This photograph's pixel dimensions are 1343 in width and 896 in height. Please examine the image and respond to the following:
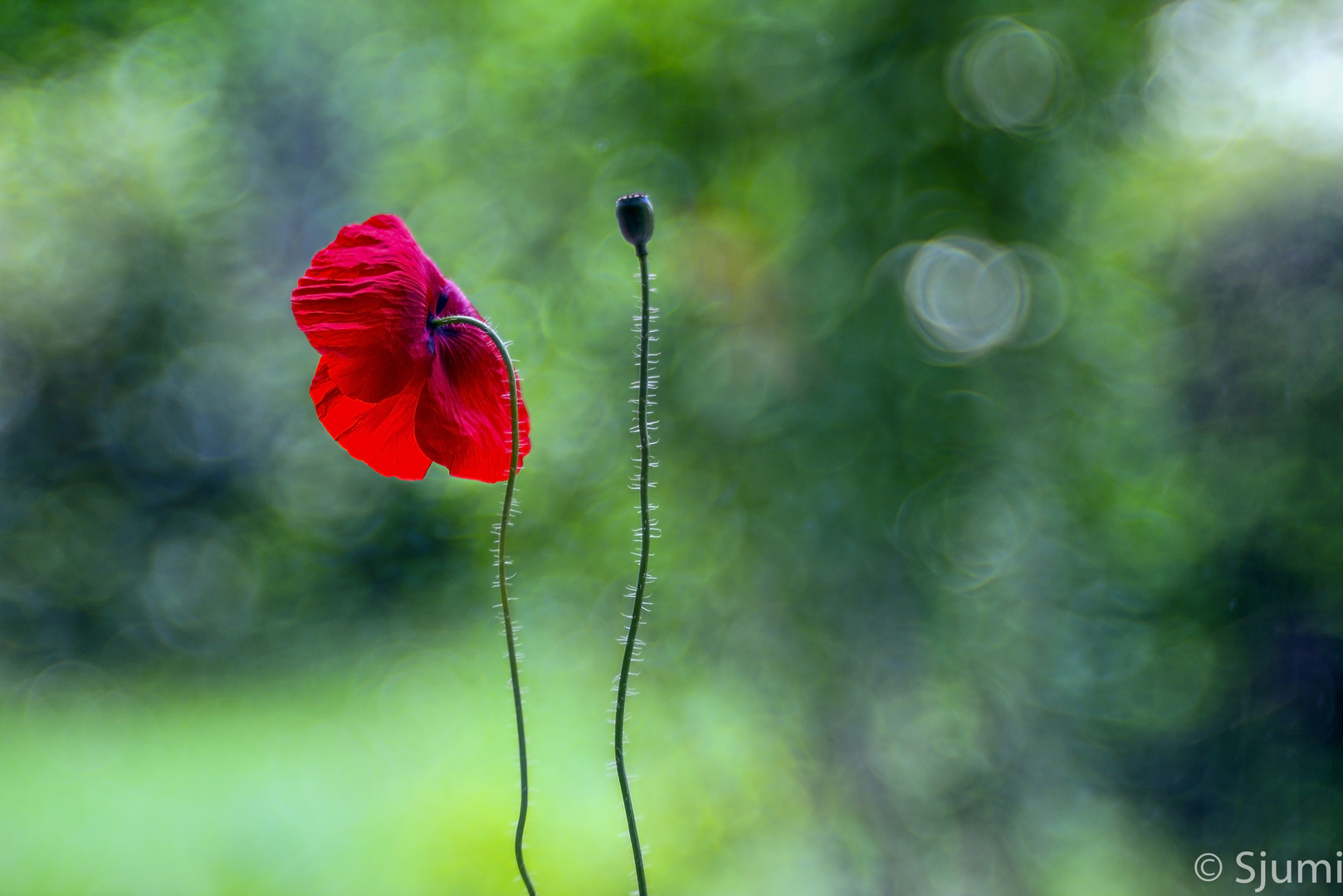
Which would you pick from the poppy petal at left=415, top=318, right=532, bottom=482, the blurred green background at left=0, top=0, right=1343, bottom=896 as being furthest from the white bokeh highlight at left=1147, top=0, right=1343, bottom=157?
the poppy petal at left=415, top=318, right=532, bottom=482

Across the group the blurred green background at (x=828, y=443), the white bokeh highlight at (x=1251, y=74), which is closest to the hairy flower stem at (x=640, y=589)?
the blurred green background at (x=828, y=443)

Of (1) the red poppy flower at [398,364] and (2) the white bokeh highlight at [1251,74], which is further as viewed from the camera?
(2) the white bokeh highlight at [1251,74]

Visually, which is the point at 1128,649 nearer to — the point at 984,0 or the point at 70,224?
the point at 984,0

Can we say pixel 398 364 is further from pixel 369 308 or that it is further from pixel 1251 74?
pixel 1251 74

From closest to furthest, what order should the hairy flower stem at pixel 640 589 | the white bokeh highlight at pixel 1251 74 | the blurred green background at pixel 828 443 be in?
the hairy flower stem at pixel 640 589, the white bokeh highlight at pixel 1251 74, the blurred green background at pixel 828 443

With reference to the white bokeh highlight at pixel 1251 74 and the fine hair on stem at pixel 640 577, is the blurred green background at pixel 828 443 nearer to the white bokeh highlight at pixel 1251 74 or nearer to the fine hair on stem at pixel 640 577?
the white bokeh highlight at pixel 1251 74

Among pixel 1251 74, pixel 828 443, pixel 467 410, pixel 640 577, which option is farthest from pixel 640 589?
pixel 1251 74

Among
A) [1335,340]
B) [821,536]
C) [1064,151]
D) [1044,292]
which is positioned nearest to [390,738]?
[821,536]

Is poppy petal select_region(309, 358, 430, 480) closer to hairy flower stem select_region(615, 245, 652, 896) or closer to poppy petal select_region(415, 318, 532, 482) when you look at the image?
poppy petal select_region(415, 318, 532, 482)
